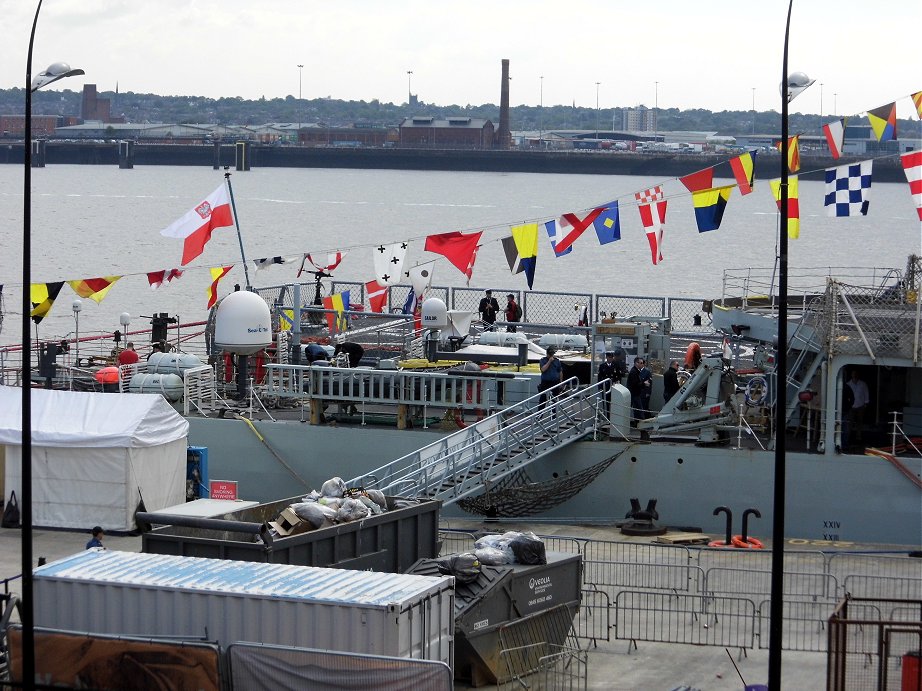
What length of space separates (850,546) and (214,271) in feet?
44.8

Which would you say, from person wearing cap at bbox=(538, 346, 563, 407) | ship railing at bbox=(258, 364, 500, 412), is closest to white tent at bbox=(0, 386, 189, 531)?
ship railing at bbox=(258, 364, 500, 412)

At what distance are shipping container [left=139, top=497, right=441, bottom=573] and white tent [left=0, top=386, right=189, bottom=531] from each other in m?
4.96

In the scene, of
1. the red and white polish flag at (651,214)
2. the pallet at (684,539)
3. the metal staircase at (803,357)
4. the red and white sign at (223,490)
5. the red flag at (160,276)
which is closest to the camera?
the pallet at (684,539)

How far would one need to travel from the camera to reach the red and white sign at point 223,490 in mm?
22422

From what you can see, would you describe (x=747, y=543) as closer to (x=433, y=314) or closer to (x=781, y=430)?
(x=781, y=430)

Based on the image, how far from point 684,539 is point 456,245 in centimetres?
831

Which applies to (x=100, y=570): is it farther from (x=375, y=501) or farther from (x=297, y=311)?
(x=297, y=311)

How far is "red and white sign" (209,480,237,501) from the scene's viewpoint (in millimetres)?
22422

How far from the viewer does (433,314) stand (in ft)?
90.6

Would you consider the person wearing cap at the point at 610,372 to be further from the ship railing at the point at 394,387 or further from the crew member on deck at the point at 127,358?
the crew member on deck at the point at 127,358

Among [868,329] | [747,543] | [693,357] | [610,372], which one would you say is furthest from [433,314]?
[747,543]

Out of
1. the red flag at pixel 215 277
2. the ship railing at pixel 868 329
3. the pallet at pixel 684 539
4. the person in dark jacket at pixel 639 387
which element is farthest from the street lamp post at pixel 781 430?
the red flag at pixel 215 277

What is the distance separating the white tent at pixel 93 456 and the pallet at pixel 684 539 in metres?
7.70

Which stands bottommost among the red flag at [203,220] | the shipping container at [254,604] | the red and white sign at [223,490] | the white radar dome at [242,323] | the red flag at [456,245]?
the red and white sign at [223,490]
